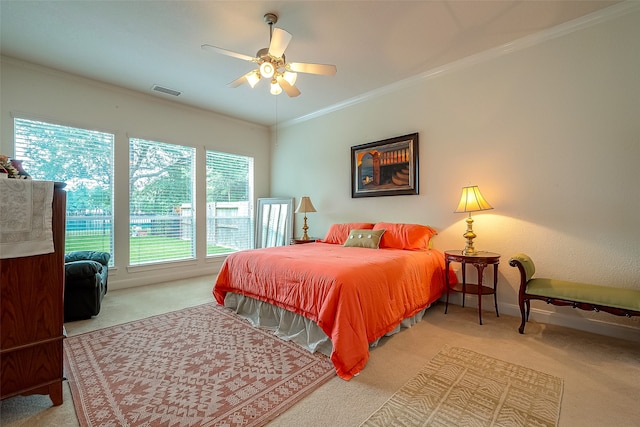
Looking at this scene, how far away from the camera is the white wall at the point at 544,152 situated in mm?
2580

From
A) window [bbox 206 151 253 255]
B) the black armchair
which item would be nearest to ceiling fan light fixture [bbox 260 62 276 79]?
Result: the black armchair

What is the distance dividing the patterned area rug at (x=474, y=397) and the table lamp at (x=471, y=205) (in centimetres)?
130

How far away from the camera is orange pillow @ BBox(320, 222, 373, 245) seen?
4.19 metres

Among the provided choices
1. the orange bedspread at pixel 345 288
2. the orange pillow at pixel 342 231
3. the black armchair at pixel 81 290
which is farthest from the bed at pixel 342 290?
the black armchair at pixel 81 290

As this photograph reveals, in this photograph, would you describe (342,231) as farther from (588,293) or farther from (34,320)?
(34,320)

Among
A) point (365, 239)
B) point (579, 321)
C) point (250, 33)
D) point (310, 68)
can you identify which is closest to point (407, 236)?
point (365, 239)

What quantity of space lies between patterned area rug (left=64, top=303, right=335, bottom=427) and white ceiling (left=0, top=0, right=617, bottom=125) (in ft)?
9.55

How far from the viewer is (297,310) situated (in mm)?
2457

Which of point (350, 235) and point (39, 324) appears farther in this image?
point (350, 235)

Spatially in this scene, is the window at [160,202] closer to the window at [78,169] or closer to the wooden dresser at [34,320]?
the window at [78,169]

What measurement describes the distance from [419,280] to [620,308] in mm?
1463

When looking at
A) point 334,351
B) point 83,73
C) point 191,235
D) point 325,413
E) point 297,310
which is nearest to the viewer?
A: point 325,413

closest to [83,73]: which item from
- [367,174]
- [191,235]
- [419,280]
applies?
[191,235]

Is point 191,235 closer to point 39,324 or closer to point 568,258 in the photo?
point 39,324
